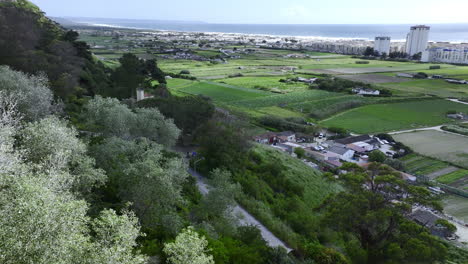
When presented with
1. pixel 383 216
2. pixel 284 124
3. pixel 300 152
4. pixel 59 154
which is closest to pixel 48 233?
pixel 59 154

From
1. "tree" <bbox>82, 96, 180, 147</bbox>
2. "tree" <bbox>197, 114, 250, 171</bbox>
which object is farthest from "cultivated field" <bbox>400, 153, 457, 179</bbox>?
"tree" <bbox>82, 96, 180, 147</bbox>

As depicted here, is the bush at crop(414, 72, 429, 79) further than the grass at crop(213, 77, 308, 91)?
Yes

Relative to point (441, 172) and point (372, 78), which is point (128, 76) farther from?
point (372, 78)

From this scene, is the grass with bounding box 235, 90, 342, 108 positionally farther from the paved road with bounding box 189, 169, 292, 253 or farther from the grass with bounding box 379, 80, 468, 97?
the paved road with bounding box 189, 169, 292, 253

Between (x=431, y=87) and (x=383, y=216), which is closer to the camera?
(x=383, y=216)

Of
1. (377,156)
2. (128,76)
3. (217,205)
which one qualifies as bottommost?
(377,156)

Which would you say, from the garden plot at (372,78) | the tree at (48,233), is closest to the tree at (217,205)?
the tree at (48,233)
